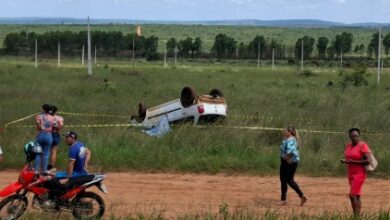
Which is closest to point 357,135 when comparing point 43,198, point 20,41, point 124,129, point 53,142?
point 43,198

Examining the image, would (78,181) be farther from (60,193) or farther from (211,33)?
(211,33)

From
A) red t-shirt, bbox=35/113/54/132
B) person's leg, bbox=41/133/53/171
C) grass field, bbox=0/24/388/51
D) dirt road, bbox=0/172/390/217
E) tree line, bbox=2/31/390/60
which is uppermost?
grass field, bbox=0/24/388/51

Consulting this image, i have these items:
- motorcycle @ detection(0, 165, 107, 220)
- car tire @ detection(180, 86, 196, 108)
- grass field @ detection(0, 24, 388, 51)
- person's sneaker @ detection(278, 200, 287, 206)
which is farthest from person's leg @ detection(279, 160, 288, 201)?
grass field @ detection(0, 24, 388, 51)

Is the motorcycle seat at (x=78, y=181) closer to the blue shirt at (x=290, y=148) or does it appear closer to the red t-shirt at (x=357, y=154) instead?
the blue shirt at (x=290, y=148)

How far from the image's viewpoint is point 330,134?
609 inches

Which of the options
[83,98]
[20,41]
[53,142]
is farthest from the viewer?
[20,41]

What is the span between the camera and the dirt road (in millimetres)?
9789

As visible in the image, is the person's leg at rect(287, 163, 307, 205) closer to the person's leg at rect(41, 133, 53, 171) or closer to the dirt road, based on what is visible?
the dirt road

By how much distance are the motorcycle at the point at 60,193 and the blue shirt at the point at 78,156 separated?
44 centimetres

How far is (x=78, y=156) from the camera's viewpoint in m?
8.98

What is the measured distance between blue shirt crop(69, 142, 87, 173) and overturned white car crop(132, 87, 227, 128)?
6.80 m

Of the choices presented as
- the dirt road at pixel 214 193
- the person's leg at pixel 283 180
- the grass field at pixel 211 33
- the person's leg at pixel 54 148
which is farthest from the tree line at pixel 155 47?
the person's leg at pixel 283 180

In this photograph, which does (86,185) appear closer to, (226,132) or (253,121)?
(226,132)

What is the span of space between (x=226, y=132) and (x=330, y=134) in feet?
8.80
